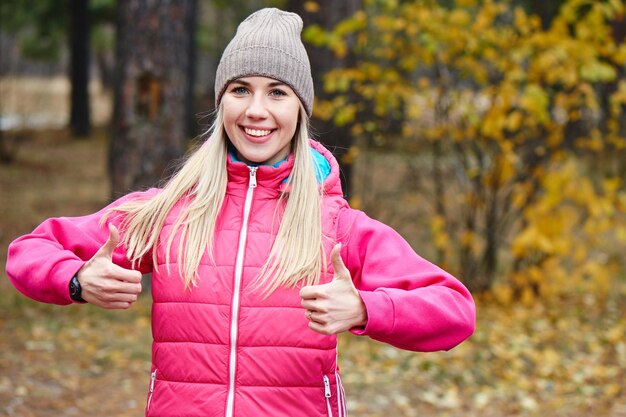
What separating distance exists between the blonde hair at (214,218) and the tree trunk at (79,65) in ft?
68.1

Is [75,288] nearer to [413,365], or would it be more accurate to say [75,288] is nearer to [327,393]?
[327,393]

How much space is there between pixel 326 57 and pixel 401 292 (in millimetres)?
5714

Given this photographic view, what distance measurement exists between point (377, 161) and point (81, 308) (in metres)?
4.15

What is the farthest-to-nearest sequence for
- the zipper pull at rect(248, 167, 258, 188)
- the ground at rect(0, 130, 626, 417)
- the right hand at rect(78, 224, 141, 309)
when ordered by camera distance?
the ground at rect(0, 130, 626, 417), the zipper pull at rect(248, 167, 258, 188), the right hand at rect(78, 224, 141, 309)

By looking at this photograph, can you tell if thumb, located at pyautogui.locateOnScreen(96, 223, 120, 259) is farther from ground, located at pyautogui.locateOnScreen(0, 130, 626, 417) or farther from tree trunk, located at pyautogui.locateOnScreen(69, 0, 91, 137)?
tree trunk, located at pyautogui.locateOnScreen(69, 0, 91, 137)

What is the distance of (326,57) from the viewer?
7.72 m

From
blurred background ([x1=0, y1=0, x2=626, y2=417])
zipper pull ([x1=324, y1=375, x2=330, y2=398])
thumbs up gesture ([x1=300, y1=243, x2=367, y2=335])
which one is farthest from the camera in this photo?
blurred background ([x1=0, y1=0, x2=626, y2=417])

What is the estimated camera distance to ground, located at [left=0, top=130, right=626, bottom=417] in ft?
18.9

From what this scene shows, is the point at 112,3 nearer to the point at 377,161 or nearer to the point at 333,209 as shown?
the point at 377,161

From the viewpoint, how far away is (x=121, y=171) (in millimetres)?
7785

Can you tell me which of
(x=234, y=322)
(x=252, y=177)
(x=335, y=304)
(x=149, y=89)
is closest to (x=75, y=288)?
(x=234, y=322)

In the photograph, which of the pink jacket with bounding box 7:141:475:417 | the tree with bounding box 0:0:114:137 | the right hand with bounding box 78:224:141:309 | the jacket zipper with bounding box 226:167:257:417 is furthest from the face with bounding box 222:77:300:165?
the tree with bounding box 0:0:114:137

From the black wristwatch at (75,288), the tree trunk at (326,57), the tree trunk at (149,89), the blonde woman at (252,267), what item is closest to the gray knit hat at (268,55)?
the blonde woman at (252,267)

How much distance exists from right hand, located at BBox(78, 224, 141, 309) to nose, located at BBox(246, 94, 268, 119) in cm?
56
